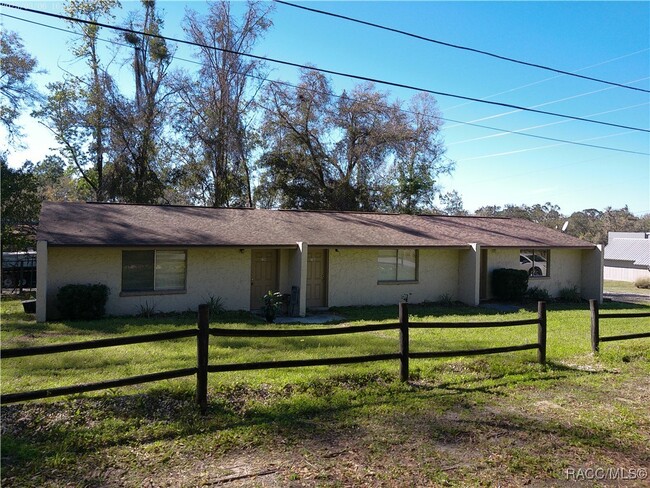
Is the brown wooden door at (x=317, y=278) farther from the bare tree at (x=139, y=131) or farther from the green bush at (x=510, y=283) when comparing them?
the bare tree at (x=139, y=131)

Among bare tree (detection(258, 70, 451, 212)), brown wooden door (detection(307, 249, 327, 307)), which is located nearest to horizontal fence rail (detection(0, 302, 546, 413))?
brown wooden door (detection(307, 249, 327, 307))

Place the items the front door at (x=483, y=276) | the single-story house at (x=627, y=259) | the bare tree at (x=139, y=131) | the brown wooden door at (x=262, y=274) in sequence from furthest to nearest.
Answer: the single-story house at (x=627, y=259) → the bare tree at (x=139, y=131) → the front door at (x=483, y=276) → the brown wooden door at (x=262, y=274)

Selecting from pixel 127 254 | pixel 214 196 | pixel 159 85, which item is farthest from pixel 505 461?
pixel 159 85

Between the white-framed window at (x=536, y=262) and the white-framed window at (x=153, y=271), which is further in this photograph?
the white-framed window at (x=536, y=262)

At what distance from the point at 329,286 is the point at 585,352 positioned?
8982mm

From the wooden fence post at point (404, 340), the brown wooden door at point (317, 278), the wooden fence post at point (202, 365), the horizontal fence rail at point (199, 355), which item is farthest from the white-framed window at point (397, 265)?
the wooden fence post at point (202, 365)

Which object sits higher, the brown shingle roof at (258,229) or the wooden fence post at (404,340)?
the brown shingle roof at (258,229)

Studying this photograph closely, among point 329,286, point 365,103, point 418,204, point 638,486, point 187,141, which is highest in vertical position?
point 365,103

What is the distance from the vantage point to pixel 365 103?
35156 millimetres

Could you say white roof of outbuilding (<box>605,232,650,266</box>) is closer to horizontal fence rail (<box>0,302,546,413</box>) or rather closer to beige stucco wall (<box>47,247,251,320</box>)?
beige stucco wall (<box>47,247,251,320</box>)

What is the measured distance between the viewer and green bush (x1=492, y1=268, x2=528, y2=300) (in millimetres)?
19531

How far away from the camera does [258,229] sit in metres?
17.3

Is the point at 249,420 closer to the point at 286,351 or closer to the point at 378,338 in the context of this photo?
the point at 286,351

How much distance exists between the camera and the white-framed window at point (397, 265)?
18250mm
